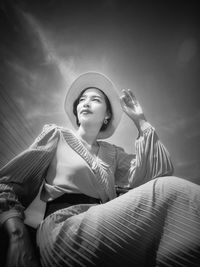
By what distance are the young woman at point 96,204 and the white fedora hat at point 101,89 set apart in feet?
0.76

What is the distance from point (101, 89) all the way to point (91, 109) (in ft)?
1.43

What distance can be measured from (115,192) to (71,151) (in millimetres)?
505

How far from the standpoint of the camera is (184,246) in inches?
23.5

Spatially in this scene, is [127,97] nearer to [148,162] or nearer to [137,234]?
[148,162]

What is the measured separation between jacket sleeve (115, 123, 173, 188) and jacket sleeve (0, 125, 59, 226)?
2.36 feet

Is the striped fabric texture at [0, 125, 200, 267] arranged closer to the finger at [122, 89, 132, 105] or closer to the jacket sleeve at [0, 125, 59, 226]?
the jacket sleeve at [0, 125, 59, 226]

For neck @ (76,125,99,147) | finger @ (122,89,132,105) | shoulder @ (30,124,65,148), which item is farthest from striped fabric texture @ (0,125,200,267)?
finger @ (122,89,132,105)

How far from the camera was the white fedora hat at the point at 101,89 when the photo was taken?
7.10 ft

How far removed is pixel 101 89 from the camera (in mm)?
2184

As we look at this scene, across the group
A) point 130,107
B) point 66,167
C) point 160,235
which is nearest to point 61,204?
point 66,167

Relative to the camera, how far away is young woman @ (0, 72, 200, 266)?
0.63 metres

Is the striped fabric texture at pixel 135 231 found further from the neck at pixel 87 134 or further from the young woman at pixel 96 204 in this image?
the neck at pixel 87 134

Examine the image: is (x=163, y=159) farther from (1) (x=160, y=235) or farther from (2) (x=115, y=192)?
(1) (x=160, y=235)

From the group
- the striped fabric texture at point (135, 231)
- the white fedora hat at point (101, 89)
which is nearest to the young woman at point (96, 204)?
the striped fabric texture at point (135, 231)
